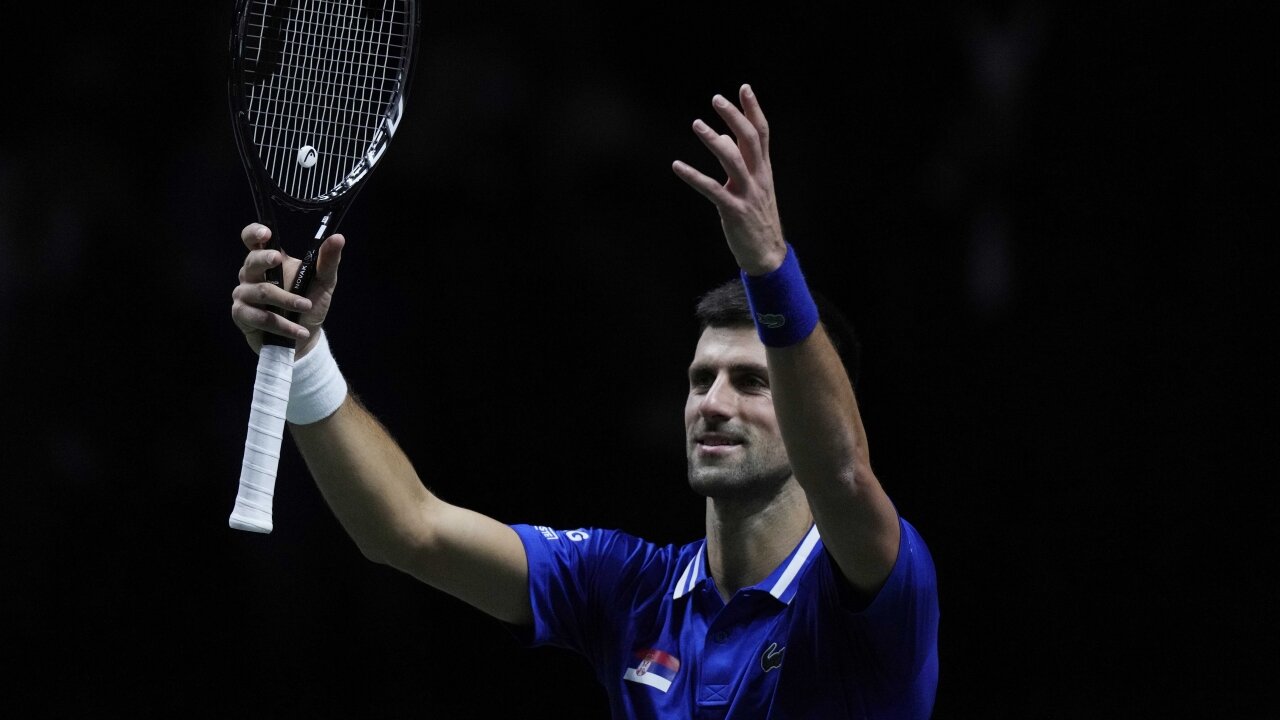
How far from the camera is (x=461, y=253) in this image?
4.85 meters

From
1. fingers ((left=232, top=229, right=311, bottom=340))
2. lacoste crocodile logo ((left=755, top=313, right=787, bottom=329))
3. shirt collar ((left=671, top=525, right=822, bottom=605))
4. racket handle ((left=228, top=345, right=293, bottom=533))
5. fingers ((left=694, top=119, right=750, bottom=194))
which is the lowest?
shirt collar ((left=671, top=525, right=822, bottom=605))

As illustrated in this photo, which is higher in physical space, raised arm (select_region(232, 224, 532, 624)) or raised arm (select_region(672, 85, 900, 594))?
raised arm (select_region(672, 85, 900, 594))

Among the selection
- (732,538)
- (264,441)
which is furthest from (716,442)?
(264,441)

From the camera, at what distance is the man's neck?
2943 millimetres

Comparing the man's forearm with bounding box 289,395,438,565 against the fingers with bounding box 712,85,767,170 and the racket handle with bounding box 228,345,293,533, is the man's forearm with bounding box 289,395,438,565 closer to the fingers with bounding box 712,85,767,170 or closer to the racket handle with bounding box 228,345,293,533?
the racket handle with bounding box 228,345,293,533

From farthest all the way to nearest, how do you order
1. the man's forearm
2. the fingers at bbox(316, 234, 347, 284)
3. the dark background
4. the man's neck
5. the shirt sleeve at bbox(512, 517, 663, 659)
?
the dark background
the shirt sleeve at bbox(512, 517, 663, 659)
the man's neck
the man's forearm
the fingers at bbox(316, 234, 347, 284)

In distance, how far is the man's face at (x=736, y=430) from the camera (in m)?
2.90

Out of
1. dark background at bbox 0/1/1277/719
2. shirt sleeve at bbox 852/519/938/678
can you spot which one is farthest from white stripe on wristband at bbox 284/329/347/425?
dark background at bbox 0/1/1277/719

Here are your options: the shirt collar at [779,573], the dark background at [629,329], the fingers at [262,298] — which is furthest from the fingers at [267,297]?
the dark background at [629,329]

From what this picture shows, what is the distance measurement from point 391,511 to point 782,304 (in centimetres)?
101

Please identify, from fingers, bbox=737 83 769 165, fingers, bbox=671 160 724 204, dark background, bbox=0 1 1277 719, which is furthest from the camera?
dark background, bbox=0 1 1277 719

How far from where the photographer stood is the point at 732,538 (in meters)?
2.97

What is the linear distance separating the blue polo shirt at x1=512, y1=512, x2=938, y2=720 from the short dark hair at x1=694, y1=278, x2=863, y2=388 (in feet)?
1.33

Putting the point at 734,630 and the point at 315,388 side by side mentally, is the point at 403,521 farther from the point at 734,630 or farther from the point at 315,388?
the point at 734,630
